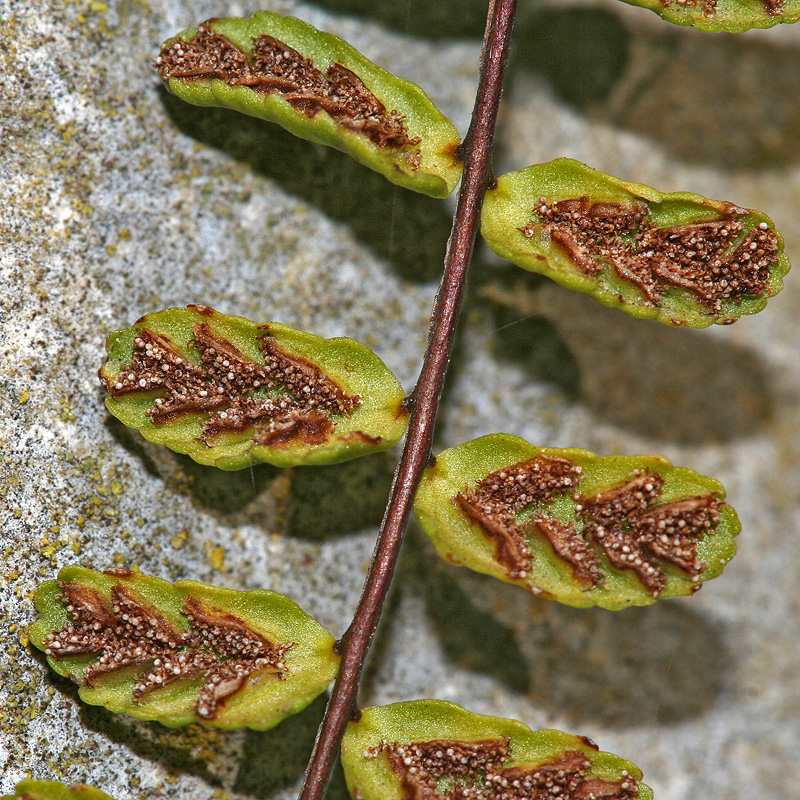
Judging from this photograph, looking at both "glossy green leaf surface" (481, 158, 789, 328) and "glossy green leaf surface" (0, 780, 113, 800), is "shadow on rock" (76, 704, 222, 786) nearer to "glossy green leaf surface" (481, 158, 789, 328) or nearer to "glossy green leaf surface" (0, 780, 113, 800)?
"glossy green leaf surface" (0, 780, 113, 800)

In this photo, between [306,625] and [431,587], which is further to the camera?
[431,587]

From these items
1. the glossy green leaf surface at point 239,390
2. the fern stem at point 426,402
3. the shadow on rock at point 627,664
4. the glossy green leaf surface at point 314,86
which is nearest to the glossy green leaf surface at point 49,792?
the fern stem at point 426,402

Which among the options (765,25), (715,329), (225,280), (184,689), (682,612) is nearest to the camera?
(184,689)

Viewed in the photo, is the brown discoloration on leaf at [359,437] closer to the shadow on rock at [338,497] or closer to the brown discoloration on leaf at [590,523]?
the brown discoloration on leaf at [590,523]

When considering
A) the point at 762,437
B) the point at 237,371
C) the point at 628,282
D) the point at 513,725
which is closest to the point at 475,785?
the point at 513,725

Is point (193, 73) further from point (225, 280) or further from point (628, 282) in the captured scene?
point (628, 282)
